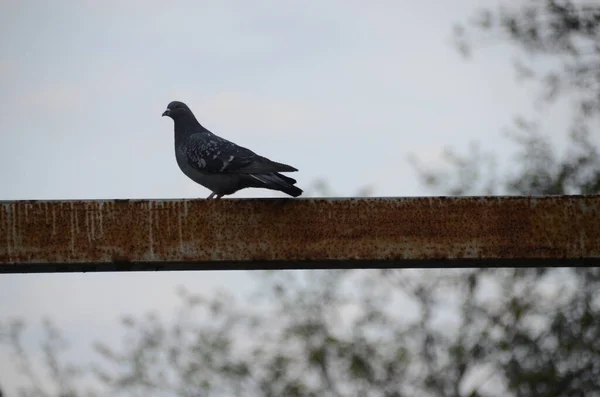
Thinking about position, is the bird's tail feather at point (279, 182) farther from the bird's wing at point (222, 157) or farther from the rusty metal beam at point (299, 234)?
the rusty metal beam at point (299, 234)

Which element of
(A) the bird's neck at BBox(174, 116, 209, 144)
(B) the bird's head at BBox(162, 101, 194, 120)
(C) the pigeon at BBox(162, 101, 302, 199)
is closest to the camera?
(C) the pigeon at BBox(162, 101, 302, 199)

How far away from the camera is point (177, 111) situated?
7.23 metres

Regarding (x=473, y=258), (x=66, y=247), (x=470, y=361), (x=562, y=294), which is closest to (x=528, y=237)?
(x=473, y=258)

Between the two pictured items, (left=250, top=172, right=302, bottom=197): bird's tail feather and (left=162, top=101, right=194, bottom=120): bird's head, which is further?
(left=162, top=101, right=194, bottom=120): bird's head

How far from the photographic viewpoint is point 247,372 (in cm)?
1631

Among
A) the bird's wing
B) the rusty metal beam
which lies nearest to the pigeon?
the bird's wing

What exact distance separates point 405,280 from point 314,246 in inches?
544

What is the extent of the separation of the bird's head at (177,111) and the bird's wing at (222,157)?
574mm

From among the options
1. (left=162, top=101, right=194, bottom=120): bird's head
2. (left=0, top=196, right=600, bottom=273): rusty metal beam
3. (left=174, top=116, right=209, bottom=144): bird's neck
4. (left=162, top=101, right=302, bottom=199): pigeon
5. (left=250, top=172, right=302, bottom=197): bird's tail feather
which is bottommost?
(left=0, top=196, right=600, bottom=273): rusty metal beam

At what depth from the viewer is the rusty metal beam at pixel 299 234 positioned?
137 inches

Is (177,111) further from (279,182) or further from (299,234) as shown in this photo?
(299,234)

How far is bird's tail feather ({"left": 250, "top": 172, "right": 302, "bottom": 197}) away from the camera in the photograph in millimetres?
4180

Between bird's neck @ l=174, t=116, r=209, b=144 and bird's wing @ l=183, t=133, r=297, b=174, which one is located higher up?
bird's neck @ l=174, t=116, r=209, b=144

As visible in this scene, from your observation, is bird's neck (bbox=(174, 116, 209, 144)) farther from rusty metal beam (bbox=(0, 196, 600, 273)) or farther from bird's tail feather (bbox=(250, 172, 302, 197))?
rusty metal beam (bbox=(0, 196, 600, 273))
